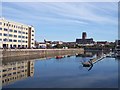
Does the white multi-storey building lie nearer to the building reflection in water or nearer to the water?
the building reflection in water

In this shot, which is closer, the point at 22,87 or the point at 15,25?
the point at 22,87

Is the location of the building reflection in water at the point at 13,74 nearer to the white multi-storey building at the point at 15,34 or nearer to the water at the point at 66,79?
the water at the point at 66,79

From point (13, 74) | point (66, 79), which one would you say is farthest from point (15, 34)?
point (66, 79)

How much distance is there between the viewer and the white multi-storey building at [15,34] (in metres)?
72.7

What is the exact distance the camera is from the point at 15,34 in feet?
267

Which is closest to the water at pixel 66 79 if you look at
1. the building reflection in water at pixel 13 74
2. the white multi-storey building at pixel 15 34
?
the building reflection in water at pixel 13 74

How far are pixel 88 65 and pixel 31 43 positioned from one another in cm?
5035

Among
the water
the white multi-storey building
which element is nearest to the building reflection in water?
the water

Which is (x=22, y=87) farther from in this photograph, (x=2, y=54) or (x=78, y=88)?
(x=2, y=54)

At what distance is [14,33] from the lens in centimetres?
8075

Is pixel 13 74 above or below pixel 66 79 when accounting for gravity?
above

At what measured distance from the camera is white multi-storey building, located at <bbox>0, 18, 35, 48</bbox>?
72688 mm

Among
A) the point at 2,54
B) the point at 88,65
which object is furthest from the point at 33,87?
the point at 2,54

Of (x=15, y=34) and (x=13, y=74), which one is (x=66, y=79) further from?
(x=15, y=34)
